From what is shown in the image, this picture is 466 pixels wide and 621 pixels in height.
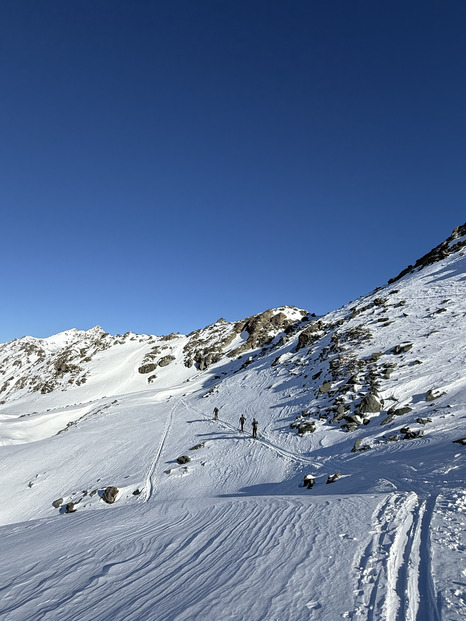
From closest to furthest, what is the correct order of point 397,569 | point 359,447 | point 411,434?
point 397,569
point 411,434
point 359,447

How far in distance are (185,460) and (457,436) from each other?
15286 millimetres

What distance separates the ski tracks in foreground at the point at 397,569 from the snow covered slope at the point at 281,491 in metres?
0.03

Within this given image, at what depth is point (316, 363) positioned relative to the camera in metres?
30.7

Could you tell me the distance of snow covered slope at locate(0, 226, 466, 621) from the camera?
5527 mm

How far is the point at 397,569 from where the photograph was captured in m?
5.50

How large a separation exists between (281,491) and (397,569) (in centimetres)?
829

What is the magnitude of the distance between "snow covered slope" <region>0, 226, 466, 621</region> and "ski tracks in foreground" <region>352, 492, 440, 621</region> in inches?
1.1

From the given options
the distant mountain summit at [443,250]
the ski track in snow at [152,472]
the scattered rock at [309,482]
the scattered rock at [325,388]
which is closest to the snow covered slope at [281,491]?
the ski track in snow at [152,472]

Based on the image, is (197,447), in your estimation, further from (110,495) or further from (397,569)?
(397,569)

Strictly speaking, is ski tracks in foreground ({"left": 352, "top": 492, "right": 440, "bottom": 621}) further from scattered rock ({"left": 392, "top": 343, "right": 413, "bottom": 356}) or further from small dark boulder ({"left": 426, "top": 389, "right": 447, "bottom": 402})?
scattered rock ({"left": 392, "top": 343, "right": 413, "bottom": 356})

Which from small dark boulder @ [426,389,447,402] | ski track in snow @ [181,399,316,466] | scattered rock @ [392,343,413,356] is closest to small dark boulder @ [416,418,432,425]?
small dark boulder @ [426,389,447,402]

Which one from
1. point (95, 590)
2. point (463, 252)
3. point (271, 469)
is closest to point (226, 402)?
point (271, 469)

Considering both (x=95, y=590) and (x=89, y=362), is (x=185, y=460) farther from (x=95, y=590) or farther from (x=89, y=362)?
(x=89, y=362)

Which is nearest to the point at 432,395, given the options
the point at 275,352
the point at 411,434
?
the point at 411,434
